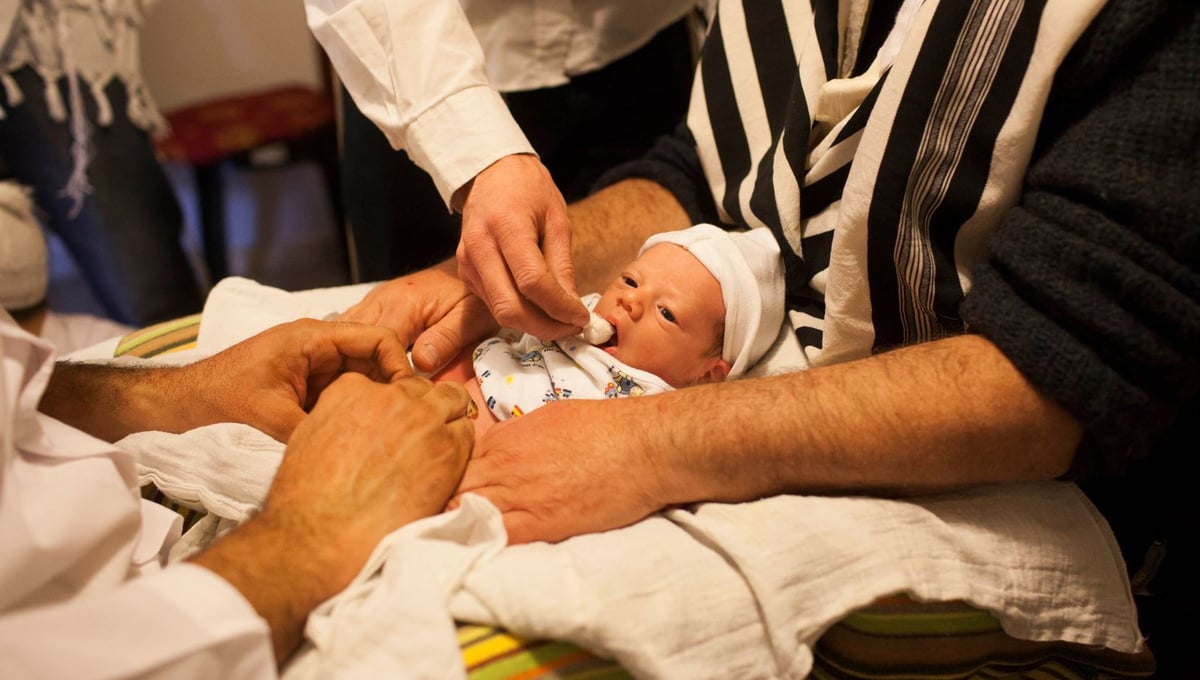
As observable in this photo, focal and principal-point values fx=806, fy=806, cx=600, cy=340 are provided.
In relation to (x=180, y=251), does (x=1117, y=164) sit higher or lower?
higher

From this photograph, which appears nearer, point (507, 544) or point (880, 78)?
point (507, 544)

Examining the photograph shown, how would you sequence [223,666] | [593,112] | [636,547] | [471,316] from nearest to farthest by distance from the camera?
1. [223,666]
2. [636,547]
3. [471,316]
4. [593,112]

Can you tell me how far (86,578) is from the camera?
0.72m

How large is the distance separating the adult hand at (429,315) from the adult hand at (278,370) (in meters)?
0.10

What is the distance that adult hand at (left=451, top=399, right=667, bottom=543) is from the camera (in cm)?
83

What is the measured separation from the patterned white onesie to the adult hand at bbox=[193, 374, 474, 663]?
0.13 metres

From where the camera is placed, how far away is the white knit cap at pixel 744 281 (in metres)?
1.09

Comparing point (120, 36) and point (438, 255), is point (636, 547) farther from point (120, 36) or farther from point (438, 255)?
point (120, 36)

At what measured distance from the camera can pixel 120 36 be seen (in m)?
1.97

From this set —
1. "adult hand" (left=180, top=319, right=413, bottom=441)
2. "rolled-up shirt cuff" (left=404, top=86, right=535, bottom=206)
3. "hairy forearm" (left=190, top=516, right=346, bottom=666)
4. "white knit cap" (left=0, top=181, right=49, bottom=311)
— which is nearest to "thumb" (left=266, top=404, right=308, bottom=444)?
"adult hand" (left=180, top=319, right=413, bottom=441)

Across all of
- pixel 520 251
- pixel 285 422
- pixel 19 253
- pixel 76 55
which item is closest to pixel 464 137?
pixel 520 251

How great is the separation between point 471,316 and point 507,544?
1.40ft

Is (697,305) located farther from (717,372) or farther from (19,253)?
(19,253)

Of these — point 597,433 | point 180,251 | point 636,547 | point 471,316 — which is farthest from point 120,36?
point 636,547
